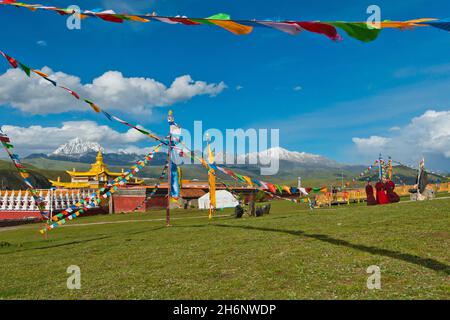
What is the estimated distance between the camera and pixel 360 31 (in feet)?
22.1

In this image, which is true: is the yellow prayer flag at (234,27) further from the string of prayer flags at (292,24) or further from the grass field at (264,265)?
the grass field at (264,265)

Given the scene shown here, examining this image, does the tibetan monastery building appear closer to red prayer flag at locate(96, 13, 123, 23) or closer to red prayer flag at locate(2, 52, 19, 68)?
red prayer flag at locate(2, 52, 19, 68)

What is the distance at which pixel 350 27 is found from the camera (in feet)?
22.3

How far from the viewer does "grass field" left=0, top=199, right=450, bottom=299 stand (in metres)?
7.82

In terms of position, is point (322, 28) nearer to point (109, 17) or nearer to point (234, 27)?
point (234, 27)

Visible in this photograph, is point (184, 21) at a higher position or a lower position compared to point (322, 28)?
higher

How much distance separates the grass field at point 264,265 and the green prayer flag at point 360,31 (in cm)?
471

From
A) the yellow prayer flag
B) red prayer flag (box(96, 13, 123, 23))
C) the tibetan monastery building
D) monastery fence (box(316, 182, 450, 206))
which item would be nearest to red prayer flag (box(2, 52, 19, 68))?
red prayer flag (box(96, 13, 123, 23))

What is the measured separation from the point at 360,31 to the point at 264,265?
644 centimetres

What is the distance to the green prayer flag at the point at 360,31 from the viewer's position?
6.69 m

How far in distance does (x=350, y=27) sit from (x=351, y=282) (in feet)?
17.0

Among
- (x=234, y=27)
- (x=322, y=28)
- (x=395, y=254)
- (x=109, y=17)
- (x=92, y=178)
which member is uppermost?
(x=109, y=17)

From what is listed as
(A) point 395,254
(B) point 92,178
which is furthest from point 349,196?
(B) point 92,178
